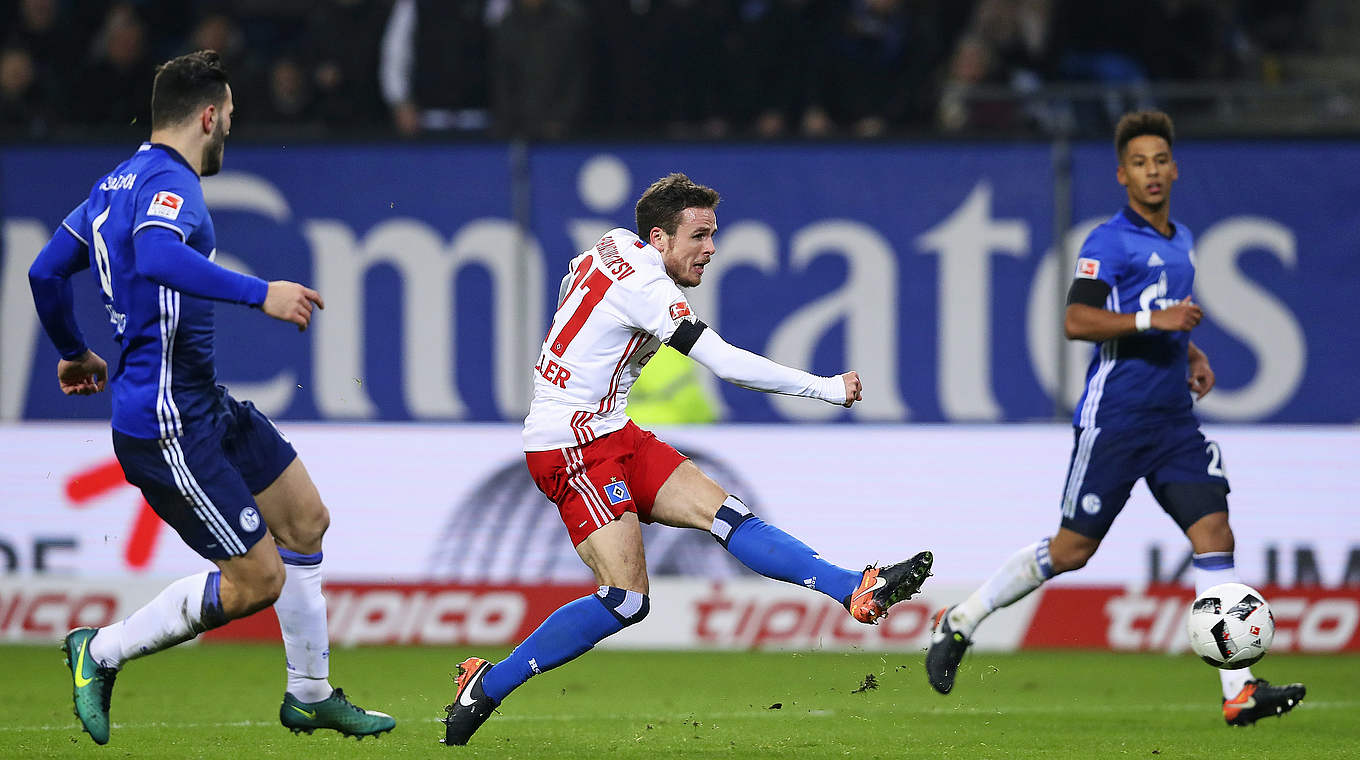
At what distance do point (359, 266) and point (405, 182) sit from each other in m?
0.68

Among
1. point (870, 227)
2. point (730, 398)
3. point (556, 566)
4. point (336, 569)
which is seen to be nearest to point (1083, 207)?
point (870, 227)

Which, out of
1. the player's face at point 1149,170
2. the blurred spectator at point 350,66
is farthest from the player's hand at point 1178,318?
the blurred spectator at point 350,66

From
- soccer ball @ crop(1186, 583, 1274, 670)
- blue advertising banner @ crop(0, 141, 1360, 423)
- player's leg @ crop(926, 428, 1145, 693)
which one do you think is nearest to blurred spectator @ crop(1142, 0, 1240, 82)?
blue advertising banner @ crop(0, 141, 1360, 423)

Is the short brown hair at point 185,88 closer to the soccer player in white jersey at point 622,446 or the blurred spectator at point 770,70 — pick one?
the soccer player in white jersey at point 622,446

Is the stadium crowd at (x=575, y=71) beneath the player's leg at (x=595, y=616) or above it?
above

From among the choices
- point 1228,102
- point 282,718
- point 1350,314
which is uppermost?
point 1228,102

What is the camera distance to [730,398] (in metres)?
12.3

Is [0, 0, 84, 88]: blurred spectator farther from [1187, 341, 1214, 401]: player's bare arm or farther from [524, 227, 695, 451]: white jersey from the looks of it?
[1187, 341, 1214, 401]: player's bare arm

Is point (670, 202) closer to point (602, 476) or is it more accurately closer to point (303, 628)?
point (602, 476)

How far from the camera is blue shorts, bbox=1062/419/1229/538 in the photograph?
7.06 metres

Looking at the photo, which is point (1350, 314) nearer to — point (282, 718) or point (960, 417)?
point (960, 417)

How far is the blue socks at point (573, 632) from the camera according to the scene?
608cm

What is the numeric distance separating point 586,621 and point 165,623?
1.47 metres

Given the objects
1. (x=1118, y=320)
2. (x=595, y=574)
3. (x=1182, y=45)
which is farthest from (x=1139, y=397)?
(x=1182, y=45)
